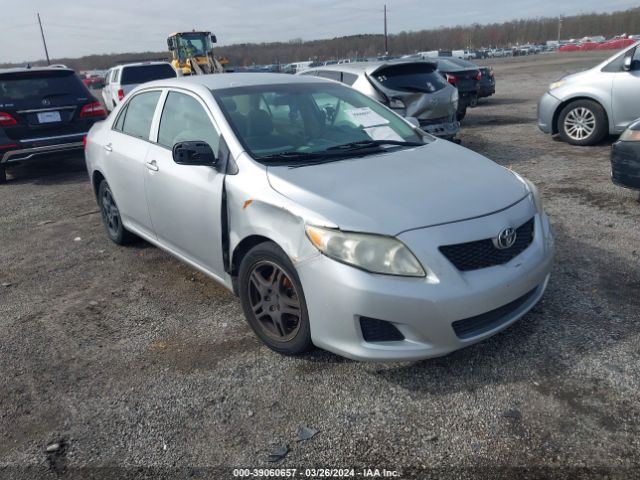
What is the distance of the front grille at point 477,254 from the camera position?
2682mm

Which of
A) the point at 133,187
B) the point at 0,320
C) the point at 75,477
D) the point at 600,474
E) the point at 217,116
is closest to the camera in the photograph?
the point at 600,474

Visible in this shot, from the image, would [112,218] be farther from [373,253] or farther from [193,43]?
[193,43]

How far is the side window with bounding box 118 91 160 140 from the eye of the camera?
175 inches

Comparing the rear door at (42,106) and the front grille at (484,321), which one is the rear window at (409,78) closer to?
the rear door at (42,106)

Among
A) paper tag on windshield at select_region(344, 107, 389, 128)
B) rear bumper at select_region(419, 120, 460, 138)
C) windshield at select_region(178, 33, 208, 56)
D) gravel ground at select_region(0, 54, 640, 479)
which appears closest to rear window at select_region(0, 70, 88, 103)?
gravel ground at select_region(0, 54, 640, 479)

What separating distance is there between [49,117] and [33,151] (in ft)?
2.00

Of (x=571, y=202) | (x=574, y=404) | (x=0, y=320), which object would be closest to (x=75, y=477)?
(x=0, y=320)

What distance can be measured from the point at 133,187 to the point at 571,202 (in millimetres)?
4607

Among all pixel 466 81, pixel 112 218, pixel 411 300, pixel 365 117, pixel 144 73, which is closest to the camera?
pixel 411 300

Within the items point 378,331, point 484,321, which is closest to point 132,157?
point 378,331

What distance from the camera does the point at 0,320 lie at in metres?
4.07

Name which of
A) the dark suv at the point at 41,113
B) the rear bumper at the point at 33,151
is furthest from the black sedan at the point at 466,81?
the rear bumper at the point at 33,151

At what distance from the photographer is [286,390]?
2953mm

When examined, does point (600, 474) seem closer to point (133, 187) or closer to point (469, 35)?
point (133, 187)
